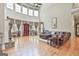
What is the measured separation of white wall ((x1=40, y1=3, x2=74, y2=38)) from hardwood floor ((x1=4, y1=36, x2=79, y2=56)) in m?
0.25

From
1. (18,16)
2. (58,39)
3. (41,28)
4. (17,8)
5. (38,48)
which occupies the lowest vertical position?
(38,48)

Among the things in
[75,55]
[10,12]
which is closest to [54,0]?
[10,12]

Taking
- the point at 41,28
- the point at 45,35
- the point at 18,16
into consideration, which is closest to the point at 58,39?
the point at 45,35

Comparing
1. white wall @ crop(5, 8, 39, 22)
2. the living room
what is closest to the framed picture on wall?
the living room

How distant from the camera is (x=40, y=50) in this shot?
2623mm

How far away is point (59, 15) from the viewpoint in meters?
2.62

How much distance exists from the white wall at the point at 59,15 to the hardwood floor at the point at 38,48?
25 cm

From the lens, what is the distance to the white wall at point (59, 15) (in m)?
2.59

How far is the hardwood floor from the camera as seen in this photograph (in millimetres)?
2596

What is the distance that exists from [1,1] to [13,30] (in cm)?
51

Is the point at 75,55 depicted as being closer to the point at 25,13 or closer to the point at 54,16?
the point at 54,16

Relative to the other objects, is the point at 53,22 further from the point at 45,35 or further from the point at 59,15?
the point at 45,35

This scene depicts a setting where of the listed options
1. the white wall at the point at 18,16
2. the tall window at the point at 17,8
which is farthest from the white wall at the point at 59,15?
the tall window at the point at 17,8

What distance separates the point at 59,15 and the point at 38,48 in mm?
646
